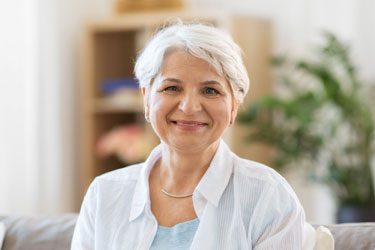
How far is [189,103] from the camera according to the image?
5.10ft

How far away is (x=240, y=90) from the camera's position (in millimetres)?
1628

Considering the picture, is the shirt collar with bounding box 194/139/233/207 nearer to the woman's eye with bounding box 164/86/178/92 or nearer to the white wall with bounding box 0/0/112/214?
the woman's eye with bounding box 164/86/178/92

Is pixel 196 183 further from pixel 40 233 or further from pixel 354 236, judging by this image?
pixel 40 233

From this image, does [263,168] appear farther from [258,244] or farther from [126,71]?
[126,71]

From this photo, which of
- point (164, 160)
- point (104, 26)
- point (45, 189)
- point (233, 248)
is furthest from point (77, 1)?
point (233, 248)

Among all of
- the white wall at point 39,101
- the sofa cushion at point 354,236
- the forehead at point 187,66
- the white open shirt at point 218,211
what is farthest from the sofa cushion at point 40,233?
the white wall at point 39,101

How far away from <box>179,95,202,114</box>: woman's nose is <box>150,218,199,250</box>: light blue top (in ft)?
0.91

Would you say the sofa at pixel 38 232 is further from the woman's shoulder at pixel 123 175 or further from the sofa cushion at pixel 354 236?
the sofa cushion at pixel 354 236

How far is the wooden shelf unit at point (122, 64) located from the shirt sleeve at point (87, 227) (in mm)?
1855

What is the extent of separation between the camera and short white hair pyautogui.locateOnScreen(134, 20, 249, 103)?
5.08ft

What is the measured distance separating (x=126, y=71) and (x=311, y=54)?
1.22m

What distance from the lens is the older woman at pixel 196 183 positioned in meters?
1.53

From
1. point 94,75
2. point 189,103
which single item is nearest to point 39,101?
point 94,75

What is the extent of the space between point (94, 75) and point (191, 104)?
2.45m
